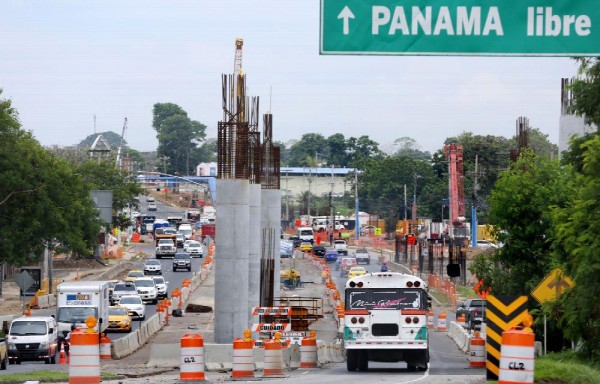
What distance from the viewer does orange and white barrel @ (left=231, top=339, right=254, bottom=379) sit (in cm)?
2697

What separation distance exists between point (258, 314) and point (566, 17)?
27.5 metres

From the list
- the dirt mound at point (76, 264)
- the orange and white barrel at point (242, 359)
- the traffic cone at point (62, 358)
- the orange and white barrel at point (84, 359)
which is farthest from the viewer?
the dirt mound at point (76, 264)

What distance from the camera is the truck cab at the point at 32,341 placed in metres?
38.5

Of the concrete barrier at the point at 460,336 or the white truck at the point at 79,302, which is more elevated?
the white truck at the point at 79,302

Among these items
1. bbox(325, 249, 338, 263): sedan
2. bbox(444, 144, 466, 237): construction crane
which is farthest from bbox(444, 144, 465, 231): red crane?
bbox(325, 249, 338, 263): sedan

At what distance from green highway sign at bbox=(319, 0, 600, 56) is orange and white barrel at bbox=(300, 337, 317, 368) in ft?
67.4

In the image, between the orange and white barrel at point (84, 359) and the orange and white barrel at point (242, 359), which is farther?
the orange and white barrel at point (242, 359)

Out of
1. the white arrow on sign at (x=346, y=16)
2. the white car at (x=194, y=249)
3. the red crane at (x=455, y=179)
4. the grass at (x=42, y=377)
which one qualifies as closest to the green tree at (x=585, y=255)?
the grass at (x=42, y=377)

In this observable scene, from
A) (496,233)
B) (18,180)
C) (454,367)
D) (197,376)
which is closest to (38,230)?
(18,180)

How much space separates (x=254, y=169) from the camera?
5316 centimetres

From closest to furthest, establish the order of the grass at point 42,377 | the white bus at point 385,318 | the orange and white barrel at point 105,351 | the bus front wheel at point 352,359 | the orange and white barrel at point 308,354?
the grass at point 42,377 < the white bus at point 385,318 < the bus front wheel at point 352,359 < the orange and white barrel at point 308,354 < the orange and white barrel at point 105,351

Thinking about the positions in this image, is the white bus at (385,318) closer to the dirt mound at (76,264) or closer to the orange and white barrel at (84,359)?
the orange and white barrel at (84,359)

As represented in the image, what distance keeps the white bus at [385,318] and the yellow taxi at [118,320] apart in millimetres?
24166

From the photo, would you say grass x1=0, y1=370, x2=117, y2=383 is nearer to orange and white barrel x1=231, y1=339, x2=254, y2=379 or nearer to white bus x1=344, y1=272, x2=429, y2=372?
orange and white barrel x1=231, y1=339, x2=254, y2=379
